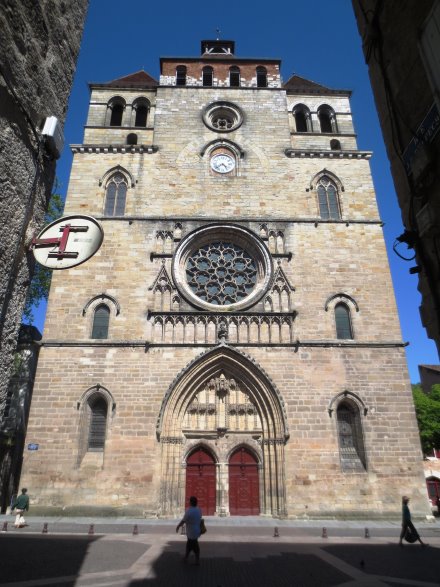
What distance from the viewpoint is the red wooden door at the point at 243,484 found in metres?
13.7

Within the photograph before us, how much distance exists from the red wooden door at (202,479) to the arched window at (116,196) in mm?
9946

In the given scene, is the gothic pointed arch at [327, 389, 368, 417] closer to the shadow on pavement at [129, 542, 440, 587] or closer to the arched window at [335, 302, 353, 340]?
the arched window at [335, 302, 353, 340]

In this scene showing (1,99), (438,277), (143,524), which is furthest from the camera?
(143,524)

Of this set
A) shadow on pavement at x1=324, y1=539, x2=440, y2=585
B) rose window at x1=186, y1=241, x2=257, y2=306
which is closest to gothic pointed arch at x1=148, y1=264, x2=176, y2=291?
rose window at x1=186, y1=241, x2=257, y2=306

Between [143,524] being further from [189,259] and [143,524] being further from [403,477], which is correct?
[189,259]

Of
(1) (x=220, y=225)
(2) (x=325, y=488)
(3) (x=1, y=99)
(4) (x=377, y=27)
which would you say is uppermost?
(1) (x=220, y=225)

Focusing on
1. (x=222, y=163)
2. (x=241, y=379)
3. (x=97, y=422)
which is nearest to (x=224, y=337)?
(x=241, y=379)

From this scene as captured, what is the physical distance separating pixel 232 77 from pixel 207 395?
1624 centimetres

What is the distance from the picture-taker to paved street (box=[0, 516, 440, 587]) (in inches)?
252

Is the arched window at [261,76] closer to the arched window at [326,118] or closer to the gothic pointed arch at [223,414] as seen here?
the arched window at [326,118]

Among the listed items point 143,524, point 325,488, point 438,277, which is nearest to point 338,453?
point 325,488

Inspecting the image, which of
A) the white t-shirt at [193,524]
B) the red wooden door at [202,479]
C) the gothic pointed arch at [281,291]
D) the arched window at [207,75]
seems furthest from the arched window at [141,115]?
the white t-shirt at [193,524]

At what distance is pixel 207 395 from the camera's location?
14789 millimetres

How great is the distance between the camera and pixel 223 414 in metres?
14.6
